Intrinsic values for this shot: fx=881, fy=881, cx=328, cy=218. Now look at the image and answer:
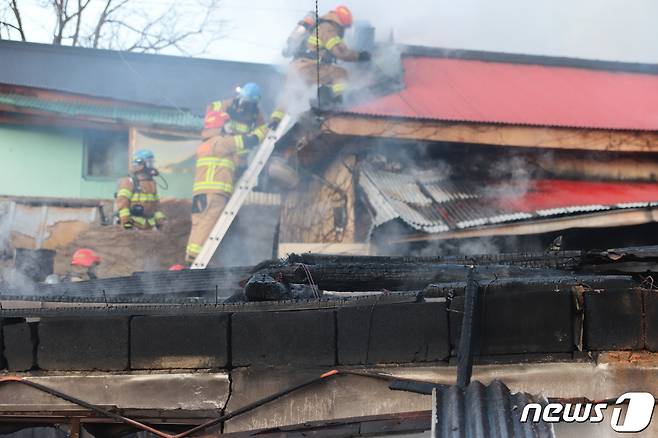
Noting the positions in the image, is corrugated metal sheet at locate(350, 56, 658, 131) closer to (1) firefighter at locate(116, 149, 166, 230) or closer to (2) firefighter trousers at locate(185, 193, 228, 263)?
(2) firefighter trousers at locate(185, 193, 228, 263)

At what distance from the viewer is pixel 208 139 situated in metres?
14.4

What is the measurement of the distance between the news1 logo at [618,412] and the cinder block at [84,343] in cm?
220

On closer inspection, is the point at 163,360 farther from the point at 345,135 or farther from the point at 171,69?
the point at 171,69

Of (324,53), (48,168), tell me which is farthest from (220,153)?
(48,168)

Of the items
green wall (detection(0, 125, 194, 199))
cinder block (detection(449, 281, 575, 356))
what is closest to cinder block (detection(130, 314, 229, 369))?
cinder block (detection(449, 281, 575, 356))

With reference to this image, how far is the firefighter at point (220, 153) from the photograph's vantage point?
13.7 metres

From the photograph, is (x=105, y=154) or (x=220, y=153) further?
(x=105, y=154)

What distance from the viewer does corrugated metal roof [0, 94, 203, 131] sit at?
1720 cm

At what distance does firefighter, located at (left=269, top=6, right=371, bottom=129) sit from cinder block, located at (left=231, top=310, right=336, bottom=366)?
9.74m

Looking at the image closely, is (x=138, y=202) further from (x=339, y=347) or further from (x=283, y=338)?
(x=339, y=347)

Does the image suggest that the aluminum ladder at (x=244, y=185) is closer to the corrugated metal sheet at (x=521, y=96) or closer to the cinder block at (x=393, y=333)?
the corrugated metal sheet at (x=521, y=96)

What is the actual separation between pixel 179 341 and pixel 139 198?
1077cm

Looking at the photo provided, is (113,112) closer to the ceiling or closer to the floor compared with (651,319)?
closer to the ceiling

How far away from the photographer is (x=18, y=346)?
4723mm
